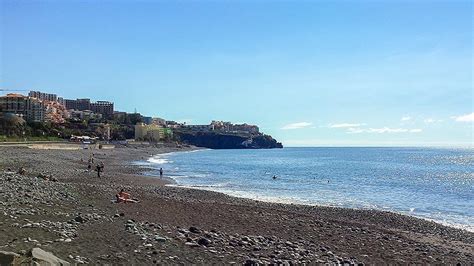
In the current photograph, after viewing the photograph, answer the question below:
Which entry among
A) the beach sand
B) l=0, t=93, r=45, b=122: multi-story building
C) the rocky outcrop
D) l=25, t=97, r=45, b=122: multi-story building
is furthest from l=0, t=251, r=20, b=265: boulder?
l=0, t=93, r=45, b=122: multi-story building

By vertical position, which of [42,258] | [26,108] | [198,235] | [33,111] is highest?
[26,108]

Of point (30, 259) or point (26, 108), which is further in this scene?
point (26, 108)

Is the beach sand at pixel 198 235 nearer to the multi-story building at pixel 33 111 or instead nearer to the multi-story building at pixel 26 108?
the multi-story building at pixel 33 111

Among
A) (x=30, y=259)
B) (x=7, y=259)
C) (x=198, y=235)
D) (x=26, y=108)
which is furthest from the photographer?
(x=26, y=108)

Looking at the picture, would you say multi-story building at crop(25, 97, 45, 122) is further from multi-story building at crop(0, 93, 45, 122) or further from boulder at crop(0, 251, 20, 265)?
boulder at crop(0, 251, 20, 265)

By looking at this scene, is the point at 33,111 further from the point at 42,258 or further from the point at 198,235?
the point at 42,258

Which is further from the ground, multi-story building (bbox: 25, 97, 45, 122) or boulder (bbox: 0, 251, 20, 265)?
multi-story building (bbox: 25, 97, 45, 122)

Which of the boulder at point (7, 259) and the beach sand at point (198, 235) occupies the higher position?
the boulder at point (7, 259)

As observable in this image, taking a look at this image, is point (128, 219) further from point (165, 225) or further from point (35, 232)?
point (35, 232)

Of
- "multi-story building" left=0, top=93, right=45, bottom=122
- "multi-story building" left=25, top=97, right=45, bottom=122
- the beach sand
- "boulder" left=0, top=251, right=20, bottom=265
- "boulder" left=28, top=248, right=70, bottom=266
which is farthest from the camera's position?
"multi-story building" left=0, top=93, right=45, bottom=122

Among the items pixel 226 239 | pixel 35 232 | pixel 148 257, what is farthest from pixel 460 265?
pixel 35 232

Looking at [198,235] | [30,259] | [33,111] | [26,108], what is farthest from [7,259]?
[26,108]

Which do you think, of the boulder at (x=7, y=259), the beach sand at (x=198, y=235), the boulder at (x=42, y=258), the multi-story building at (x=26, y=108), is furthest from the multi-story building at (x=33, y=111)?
the boulder at (x=7, y=259)

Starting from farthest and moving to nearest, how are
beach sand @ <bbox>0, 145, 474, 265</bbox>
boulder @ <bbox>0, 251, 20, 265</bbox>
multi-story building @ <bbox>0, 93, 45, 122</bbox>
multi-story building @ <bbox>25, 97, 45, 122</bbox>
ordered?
multi-story building @ <bbox>0, 93, 45, 122</bbox> < multi-story building @ <bbox>25, 97, 45, 122</bbox> < beach sand @ <bbox>0, 145, 474, 265</bbox> < boulder @ <bbox>0, 251, 20, 265</bbox>
